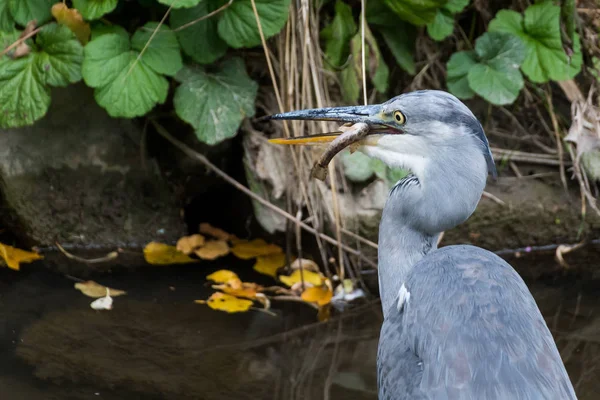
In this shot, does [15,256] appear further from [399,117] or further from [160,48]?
[399,117]

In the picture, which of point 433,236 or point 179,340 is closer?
point 433,236

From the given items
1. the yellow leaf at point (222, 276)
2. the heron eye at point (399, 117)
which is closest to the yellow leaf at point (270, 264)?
the yellow leaf at point (222, 276)

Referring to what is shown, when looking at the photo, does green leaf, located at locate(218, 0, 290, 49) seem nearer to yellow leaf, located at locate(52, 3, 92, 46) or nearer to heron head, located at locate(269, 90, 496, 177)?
yellow leaf, located at locate(52, 3, 92, 46)

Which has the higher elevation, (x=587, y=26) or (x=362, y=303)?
(x=587, y=26)

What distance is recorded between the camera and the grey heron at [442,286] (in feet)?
7.10

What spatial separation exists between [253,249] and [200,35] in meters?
1.12

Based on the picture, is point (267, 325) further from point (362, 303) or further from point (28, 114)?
point (28, 114)

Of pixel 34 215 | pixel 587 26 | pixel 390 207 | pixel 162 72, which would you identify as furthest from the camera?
pixel 587 26

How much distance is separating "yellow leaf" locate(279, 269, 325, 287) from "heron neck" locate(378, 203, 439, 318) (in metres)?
1.30

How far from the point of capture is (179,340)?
3.57 m

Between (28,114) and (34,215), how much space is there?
668 millimetres

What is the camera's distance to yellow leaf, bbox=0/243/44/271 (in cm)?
405

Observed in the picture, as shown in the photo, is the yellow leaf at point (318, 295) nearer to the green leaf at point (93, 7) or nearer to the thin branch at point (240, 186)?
the thin branch at point (240, 186)

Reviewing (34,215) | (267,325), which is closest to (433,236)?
(267,325)
